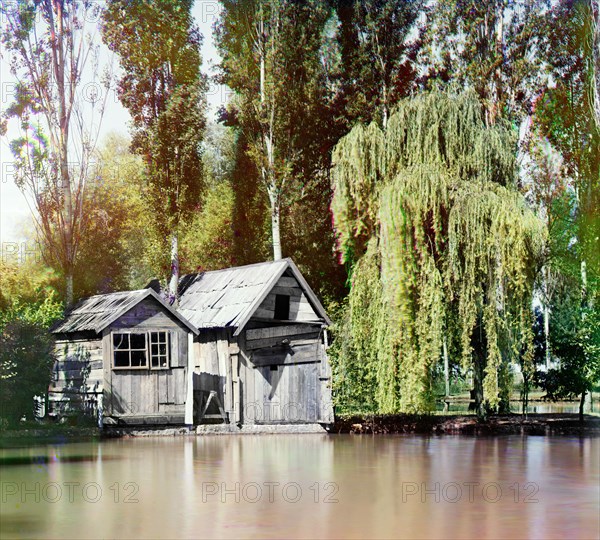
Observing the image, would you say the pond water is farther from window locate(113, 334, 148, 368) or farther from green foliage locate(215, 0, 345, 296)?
green foliage locate(215, 0, 345, 296)

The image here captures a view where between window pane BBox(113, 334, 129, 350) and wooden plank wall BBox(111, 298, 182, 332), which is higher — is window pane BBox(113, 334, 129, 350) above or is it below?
below

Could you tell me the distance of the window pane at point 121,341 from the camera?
32281 millimetres

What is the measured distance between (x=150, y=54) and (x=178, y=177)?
5.70 m

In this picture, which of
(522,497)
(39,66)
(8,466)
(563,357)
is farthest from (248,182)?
(522,497)

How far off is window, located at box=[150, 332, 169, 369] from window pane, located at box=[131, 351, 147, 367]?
0.60m

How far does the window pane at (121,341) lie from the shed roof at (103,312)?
0.73 meters

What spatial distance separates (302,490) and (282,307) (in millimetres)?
17597

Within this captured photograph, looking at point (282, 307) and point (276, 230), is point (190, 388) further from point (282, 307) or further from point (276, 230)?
point (276, 230)

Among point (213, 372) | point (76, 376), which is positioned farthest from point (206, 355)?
point (76, 376)

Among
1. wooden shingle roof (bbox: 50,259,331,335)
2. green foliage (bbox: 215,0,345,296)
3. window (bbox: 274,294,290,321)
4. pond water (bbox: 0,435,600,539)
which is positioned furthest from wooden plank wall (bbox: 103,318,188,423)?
green foliage (bbox: 215,0,345,296)

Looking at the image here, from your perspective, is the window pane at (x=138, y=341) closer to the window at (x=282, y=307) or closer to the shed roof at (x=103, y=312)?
the shed roof at (x=103, y=312)

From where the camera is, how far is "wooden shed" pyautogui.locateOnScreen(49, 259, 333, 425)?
32.4 meters

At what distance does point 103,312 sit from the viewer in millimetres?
33344

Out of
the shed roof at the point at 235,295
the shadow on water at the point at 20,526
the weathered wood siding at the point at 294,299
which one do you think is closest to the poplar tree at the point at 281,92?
the shed roof at the point at 235,295
